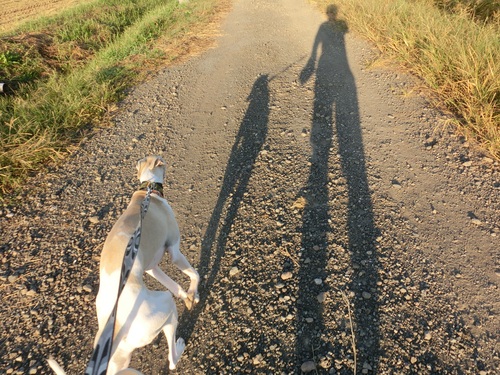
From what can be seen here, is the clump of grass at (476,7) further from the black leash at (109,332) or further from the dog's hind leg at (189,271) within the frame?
the black leash at (109,332)

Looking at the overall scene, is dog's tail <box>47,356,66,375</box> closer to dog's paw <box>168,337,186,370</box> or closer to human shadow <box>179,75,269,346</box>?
dog's paw <box>168,337,186,370</box>

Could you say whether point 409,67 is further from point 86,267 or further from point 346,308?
point 86,267

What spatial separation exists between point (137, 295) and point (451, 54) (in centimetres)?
558

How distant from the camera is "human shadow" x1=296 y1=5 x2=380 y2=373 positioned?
8.42 feet

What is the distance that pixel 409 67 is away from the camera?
5824 millimetres

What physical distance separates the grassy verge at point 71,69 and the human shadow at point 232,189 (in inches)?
93.9

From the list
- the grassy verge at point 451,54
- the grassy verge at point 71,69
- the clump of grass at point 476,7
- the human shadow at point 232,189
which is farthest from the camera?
the clump of grass at point 476,7

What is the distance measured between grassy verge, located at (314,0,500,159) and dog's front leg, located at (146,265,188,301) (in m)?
3.92

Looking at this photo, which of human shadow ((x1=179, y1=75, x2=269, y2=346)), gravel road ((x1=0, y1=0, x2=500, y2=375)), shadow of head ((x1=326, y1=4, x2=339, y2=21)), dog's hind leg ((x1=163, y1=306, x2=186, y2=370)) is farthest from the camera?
shadow of head ((x1=326, y1=4, x2=339, y2=21))

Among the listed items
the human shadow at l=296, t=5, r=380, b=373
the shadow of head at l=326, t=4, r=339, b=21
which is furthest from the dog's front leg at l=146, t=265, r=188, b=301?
the shadow of head at l=326, t=4, r=339, b=21

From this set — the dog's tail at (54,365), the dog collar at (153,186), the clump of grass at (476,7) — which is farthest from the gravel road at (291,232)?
the clump of grass at (476,7)

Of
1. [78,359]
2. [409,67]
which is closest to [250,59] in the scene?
[409,67]

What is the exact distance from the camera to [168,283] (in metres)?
2.76

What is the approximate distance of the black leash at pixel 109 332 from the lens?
147 centimetres
